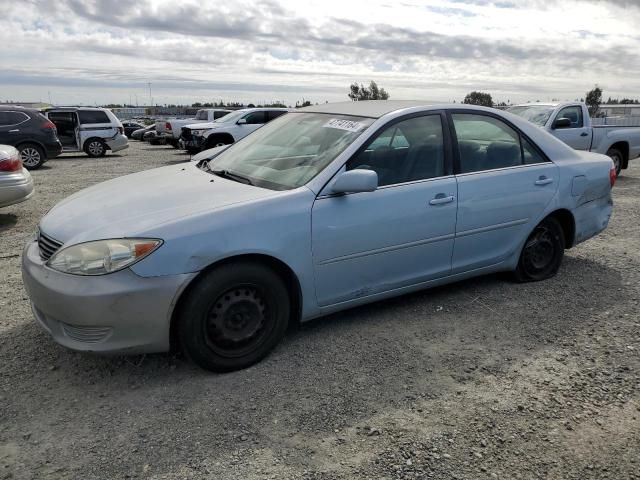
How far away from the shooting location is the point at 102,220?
304 cm

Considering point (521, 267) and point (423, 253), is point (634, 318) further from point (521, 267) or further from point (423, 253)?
point (423, 253)

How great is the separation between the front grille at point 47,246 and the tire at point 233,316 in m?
0.83

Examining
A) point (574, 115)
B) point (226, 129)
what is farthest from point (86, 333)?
point (226, 129)

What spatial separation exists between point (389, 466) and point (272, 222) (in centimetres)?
145

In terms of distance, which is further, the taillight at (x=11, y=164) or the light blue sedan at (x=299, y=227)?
the taillight at (x=11, y=164)

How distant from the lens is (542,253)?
461 centimetres

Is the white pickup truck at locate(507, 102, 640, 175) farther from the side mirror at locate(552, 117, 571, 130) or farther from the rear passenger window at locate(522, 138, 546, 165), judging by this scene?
the rear passenger window at locate(522, 138, 546, 165)

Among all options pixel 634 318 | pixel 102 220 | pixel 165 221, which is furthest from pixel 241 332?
pixel 634 318

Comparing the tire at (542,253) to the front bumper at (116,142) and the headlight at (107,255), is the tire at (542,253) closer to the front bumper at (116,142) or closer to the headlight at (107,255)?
the headlight at (107,255)

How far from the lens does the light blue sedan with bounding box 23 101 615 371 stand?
9.28 feet

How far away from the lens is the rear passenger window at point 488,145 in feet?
13.2

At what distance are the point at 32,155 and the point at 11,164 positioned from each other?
802 cm

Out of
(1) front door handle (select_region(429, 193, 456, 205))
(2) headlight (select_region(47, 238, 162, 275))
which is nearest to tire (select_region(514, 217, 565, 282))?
(1) front door handle (select_region(429, 193, 456, 205))

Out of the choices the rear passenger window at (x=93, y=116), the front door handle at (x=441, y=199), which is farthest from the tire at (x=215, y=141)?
the front door handle at (x=441, y=199)
